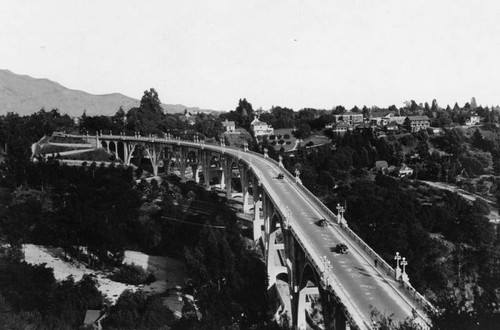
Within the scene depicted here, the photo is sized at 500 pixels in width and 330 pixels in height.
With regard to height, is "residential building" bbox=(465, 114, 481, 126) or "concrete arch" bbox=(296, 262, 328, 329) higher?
"residential building" bbox=(465, 114, 481, 126)

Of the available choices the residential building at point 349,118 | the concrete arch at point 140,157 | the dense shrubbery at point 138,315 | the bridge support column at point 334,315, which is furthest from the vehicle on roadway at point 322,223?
the residential building at point 349,118

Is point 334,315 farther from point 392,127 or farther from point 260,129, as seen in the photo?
point 260,129

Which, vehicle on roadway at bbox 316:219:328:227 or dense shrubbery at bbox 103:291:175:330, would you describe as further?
vehicle on roadway at bbox 316:219:328:227

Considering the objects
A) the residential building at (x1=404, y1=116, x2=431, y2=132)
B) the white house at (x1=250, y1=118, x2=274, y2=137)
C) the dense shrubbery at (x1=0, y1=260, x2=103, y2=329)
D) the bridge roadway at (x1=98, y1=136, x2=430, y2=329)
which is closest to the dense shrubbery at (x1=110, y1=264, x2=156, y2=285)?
the dense shrubbery at (x1=0, y1=260, x2=103, y2=329)

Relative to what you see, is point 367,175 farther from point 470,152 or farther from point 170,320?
point 170,320

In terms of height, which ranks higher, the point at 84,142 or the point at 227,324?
the point at 84,142

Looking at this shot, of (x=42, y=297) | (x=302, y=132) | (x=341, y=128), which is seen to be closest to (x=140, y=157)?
(x=302, y=132)

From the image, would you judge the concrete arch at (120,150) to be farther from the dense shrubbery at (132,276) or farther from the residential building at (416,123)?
the residential building at (416,123)

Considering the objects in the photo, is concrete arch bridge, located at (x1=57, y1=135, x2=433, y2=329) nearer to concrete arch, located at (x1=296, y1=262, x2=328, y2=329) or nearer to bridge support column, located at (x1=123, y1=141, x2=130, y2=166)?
concrete arch, located at (x1=296, y1=262, x2=328, y2=329)

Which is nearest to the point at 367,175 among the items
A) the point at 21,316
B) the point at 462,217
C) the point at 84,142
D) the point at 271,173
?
the point at 462,217

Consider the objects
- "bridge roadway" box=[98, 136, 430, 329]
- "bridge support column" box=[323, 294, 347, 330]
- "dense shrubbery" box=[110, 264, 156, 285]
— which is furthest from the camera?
"dense shrubbery" box=[110, 264, 156, 285]

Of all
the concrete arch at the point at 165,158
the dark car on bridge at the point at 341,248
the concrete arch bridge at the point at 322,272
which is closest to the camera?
the concrete arch bridge at the point at 322,272
